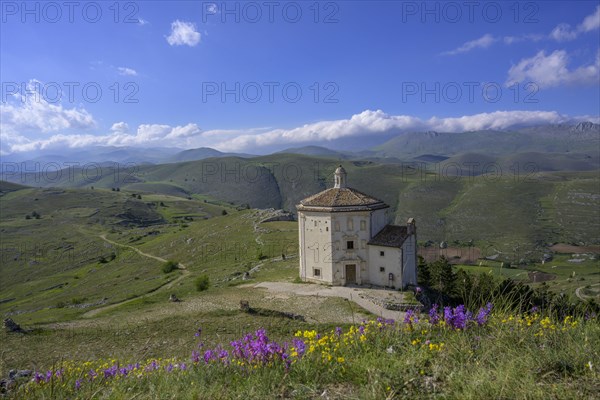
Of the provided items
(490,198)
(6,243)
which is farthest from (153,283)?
(490,198)

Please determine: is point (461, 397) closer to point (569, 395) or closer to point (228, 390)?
point (569, 395)

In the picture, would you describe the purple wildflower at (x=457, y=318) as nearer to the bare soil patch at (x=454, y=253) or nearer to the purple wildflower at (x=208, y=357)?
the purple wildflower at (x=208, y=357)

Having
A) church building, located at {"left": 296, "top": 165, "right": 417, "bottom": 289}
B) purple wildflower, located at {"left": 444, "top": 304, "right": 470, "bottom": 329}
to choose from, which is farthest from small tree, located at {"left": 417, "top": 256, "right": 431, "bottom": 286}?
purple wildflower, located at {"left": 444, "top": 304, "right": 470, "bottom": 329}

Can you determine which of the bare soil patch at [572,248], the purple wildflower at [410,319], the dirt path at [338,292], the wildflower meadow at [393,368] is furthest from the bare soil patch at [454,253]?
the wildflower meadow at [393,368]

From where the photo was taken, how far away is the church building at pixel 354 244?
35656mm

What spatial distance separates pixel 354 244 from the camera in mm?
36375

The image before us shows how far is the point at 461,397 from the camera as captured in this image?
477 centimetres

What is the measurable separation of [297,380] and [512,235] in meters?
156

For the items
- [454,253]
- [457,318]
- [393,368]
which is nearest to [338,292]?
[457,318]

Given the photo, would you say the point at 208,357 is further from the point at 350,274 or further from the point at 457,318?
the point at 350,274

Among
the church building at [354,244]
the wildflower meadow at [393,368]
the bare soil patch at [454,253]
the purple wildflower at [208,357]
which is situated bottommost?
the bare soil patch at [454,253]

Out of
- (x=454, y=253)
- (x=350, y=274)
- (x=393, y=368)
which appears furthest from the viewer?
(x=454, y=253)

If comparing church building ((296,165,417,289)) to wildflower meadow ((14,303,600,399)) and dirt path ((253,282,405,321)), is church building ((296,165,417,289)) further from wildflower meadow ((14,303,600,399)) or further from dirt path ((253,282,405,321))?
wildflower meadow ((14,303,600,399))

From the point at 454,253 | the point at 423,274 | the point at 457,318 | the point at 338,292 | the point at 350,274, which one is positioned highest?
the point at 457,318
